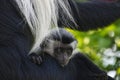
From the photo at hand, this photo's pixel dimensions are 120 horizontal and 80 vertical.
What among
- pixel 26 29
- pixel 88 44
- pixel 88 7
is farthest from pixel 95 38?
pixel 26 29

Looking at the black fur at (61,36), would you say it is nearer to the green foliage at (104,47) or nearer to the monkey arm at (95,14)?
the monkey arm at (95,14)

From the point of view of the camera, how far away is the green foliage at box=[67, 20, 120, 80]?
14.2ft

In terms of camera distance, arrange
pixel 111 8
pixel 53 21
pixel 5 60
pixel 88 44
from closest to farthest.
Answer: pixel 5 60 → pixel 53 21 → pixel 111 8 → pixel 88 44

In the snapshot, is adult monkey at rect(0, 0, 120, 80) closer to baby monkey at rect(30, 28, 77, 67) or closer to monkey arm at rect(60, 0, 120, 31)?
baby monkey at rect(30, 28, 77, 67)

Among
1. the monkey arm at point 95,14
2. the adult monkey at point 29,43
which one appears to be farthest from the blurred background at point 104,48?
A: the adult monkey at point 29,43

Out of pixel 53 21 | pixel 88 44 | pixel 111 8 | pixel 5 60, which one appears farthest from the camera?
pixel 88 44

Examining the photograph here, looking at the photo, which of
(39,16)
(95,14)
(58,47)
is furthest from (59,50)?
(95,14)

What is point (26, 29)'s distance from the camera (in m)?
3.19

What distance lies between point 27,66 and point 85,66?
42cm

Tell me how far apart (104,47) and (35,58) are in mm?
1618

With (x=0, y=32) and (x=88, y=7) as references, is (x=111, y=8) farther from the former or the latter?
(x=0, y=32)

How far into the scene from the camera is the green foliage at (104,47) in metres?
4.32

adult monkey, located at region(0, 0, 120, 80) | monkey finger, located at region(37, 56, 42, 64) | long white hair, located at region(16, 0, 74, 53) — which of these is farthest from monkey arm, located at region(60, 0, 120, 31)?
monkey finger, located at region(37, 56, 42, 64)

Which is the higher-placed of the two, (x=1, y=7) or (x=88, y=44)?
(x=1, y=7)
